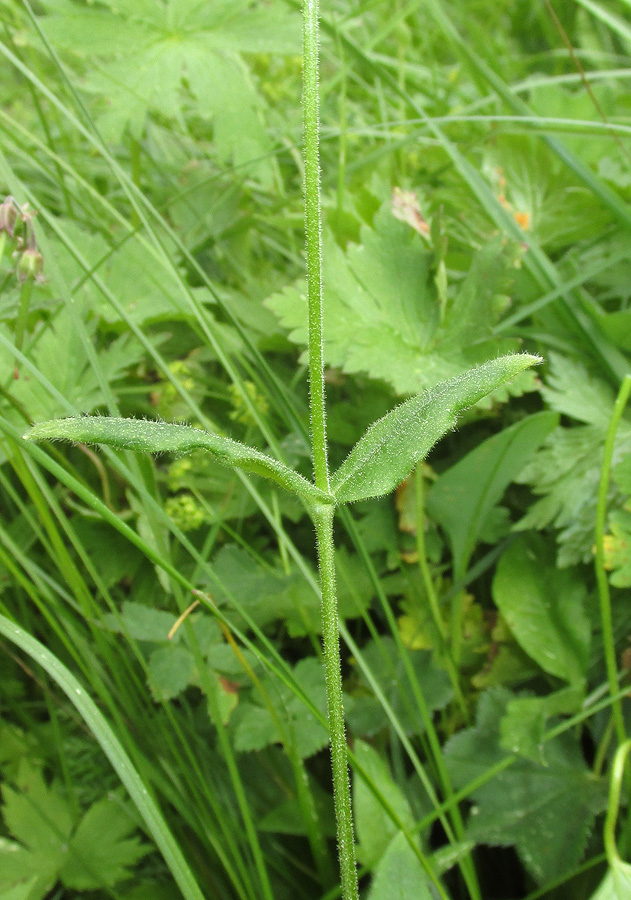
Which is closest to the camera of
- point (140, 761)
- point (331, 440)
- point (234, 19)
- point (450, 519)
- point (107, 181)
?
point (140, 761)

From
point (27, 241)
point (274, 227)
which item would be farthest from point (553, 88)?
point (27, 241)

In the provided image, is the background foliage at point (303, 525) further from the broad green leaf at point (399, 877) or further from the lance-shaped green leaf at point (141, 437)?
the lance-shaped green leaf at point (141, 437)

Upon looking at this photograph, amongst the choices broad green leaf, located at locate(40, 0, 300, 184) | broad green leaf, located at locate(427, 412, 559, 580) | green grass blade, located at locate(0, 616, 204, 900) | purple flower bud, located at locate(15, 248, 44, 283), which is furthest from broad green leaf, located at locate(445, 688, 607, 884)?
broad green leaf, located at locate(40, 0, 300, 184)

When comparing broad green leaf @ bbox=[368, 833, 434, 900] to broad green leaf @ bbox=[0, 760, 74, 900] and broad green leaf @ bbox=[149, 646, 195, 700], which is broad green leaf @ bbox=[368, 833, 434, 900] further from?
broad green leaf @ bbox=[0, 760, 74, 900]

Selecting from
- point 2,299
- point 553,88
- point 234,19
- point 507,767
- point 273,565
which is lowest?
point 507,767

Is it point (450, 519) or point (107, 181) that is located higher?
point (107, 181)

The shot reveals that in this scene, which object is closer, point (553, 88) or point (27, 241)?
point (27, 241)

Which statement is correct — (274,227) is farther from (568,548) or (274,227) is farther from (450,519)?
(568,548)

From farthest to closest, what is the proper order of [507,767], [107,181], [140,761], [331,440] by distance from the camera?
[107,181] < [331,440] < [507,767] < [140,761]
